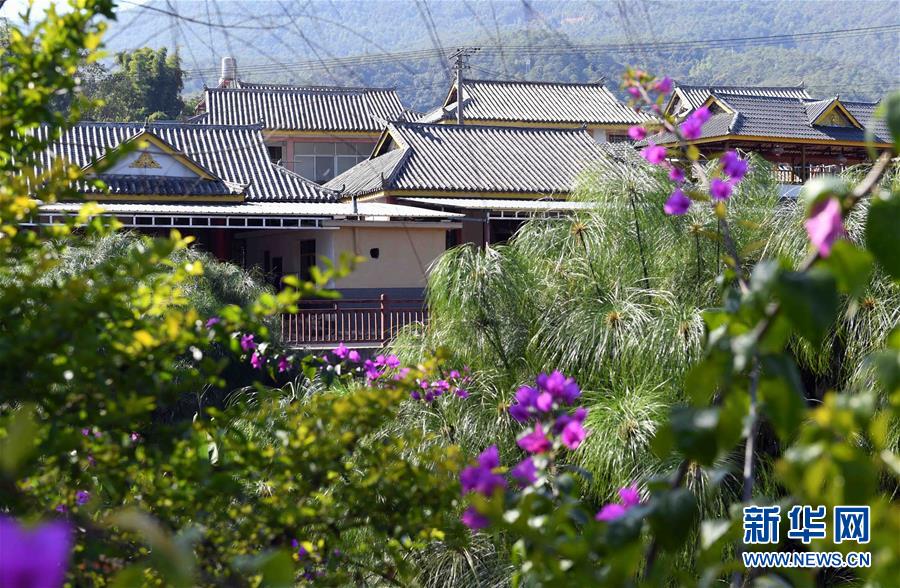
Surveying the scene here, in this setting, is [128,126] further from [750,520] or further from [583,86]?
[750,520]

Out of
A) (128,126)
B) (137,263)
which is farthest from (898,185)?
(128,126)

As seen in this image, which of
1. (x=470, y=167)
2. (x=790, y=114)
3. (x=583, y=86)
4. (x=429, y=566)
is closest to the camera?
(x=429, y=566)

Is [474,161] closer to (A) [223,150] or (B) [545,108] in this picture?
(A) [223,150]

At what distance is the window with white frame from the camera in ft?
100.0

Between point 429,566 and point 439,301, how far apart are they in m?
1.44

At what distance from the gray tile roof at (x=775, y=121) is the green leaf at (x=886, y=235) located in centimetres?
2299

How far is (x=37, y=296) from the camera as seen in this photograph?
164 cm

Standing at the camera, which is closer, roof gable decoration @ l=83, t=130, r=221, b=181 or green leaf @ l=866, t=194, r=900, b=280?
green leaf @ l=866, t=194, r=900, b=280

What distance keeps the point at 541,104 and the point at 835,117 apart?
376 inches

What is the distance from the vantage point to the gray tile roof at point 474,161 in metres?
19.1

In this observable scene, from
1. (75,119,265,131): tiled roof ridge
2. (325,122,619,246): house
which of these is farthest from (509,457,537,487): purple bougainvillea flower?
(75,119,265,131): tiled roof ridge

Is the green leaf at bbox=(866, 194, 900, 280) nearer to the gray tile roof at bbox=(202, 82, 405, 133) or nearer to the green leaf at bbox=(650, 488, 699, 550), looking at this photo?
the green leaf at bbox=(650, 488, 699, 550)

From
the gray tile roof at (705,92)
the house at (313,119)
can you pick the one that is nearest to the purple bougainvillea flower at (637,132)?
the house at (313,119)

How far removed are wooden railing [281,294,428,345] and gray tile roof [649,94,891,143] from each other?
1427 centimetres
